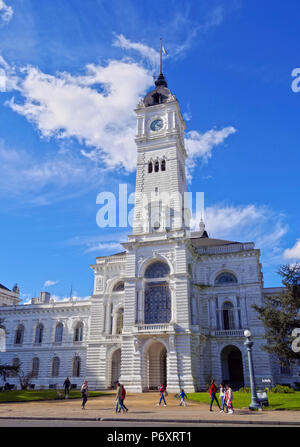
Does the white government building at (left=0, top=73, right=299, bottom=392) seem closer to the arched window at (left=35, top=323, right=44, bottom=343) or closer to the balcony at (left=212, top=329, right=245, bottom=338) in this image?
the balcony at (left=212, top=329, right=245, bottom=338)

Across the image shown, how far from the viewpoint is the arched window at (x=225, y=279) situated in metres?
48.8

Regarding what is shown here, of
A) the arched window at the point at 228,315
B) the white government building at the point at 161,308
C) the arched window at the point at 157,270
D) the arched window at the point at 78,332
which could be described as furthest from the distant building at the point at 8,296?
the arched window at the point at 228,315

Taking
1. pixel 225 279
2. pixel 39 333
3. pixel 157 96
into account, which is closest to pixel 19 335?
pixel 39 333

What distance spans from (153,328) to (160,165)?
22.0m

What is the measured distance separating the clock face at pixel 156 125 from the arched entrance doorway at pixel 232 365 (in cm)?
3093

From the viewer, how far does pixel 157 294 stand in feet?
149

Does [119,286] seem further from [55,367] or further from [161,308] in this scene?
[55,367]

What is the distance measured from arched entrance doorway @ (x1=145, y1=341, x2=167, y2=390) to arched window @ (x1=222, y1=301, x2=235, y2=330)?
8310 millimetres

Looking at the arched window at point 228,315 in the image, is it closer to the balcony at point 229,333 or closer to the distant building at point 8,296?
the balcony at point 229,333

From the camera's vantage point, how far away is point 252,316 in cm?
4550

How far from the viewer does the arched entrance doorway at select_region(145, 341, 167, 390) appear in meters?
43.6
